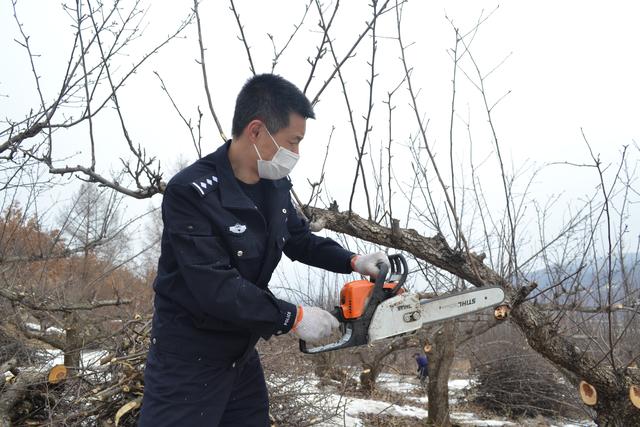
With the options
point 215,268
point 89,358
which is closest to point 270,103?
point 215,268

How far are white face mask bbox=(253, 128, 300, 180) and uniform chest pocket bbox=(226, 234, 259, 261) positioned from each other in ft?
1.16

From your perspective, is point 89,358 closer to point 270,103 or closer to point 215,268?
point 215,268

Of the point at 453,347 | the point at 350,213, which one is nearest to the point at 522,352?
the point at 453,347

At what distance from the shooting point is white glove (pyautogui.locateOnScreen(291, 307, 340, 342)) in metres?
1.97

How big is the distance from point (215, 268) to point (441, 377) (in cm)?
604

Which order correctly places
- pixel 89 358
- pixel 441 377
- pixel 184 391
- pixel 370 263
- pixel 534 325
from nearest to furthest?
1. pixel 184 391
2. pixel 370 263
3. pixel 534 325
4. pixel 89 358
5. pixel 441 377

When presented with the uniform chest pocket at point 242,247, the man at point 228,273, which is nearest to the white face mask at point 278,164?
the man at point 228,273

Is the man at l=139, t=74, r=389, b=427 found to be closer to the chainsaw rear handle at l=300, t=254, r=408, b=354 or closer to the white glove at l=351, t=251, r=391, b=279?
the chainsaw rear handle at l=300, t=254, r=408, b=354

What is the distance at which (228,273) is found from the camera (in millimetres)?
1815

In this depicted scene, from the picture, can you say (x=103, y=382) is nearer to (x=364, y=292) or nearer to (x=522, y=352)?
(x=364, y=292)

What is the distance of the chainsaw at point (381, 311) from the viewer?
7.14ft

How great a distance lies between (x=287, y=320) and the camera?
1.93 meters

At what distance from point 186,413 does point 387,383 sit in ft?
36.1

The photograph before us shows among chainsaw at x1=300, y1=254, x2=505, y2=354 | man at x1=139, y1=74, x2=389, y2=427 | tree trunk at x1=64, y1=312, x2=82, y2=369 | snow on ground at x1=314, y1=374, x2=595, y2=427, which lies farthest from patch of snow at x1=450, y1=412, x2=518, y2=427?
man at x1=139, y1=74, x2=389, y2=427
